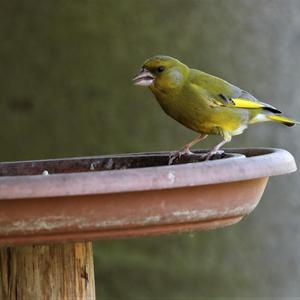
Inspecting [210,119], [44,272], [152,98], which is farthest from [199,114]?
[152,98]

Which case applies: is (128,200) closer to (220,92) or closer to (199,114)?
(199,114)

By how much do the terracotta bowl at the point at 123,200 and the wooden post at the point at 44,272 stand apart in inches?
15.3

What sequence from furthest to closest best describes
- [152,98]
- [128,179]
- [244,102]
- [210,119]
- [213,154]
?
[152,98]
[244,102]
[210,119]
[213,154]
[128,179]

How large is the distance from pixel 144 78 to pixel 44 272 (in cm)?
109

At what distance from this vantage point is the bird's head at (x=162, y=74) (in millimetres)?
3396

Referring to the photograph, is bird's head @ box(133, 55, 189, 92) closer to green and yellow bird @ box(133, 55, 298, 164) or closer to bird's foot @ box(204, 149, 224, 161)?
green and yellow bird @ box(133, 55, 298, 164)

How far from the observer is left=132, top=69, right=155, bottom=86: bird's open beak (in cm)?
332

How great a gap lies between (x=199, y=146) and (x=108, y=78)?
0.61 metres

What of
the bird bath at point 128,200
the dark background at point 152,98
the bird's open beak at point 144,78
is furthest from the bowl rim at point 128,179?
the dark background at point 152,98

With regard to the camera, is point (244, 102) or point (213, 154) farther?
point (244, 102)

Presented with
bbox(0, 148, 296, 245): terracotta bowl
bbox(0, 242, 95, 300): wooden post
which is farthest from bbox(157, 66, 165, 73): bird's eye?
bbox(0, 148, 296, 245): terracotta bowl

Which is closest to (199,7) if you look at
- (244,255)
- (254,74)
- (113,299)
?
(254,74)

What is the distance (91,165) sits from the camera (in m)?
3.04

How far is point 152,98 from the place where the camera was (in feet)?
16.3
